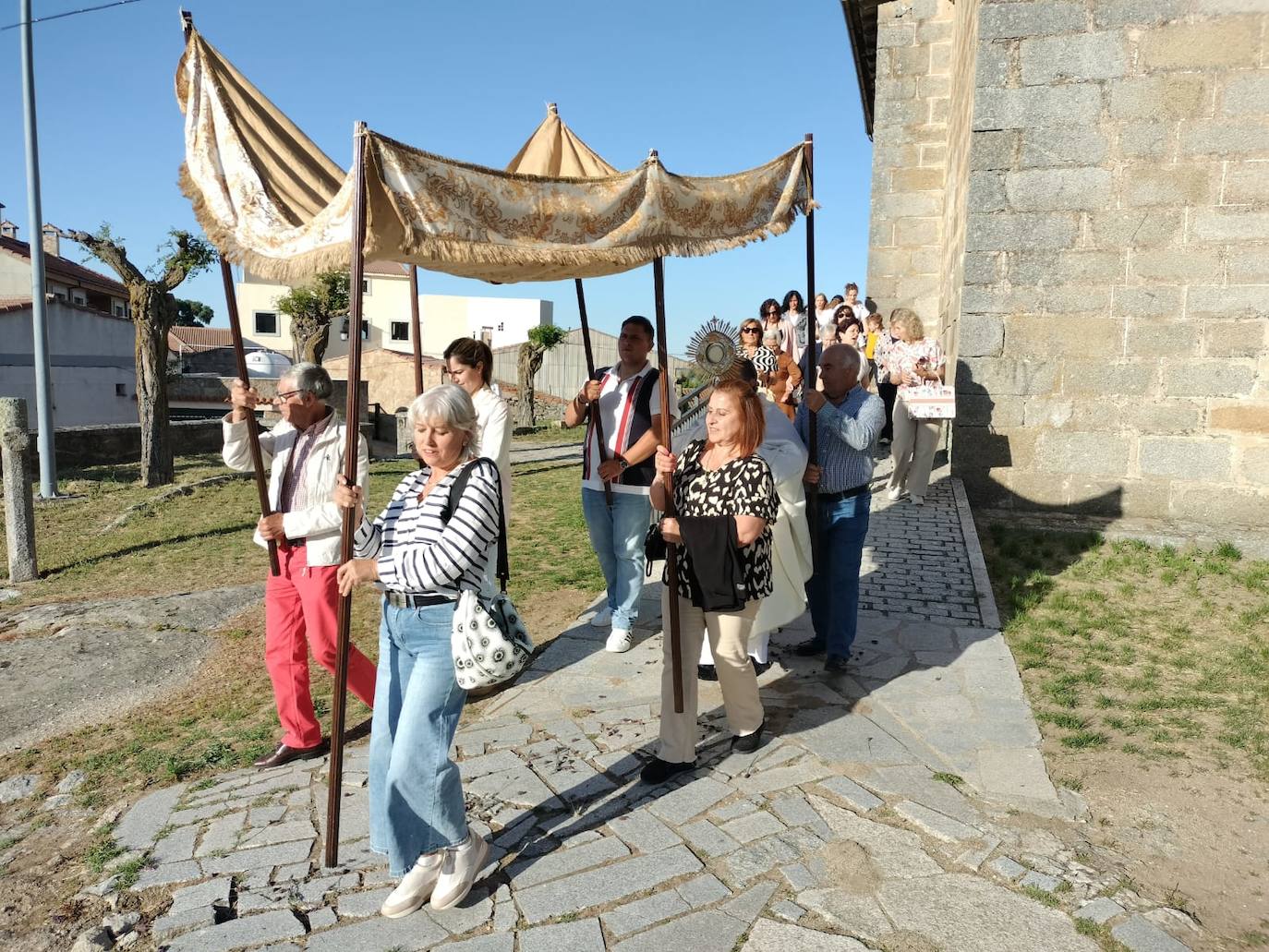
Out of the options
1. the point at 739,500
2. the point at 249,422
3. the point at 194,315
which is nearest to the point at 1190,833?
the point at 739,500

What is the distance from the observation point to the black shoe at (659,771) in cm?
385

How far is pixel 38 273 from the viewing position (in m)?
11.9

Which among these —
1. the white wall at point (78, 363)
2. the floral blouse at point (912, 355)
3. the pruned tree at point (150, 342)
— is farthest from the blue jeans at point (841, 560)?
the white wall at point (78, 363)

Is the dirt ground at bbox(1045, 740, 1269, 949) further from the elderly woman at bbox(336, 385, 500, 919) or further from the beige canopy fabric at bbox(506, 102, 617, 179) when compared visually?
the beige canopy fabric at bbox(506, 102, 617, 179)

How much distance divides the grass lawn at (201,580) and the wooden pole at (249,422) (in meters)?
1.09

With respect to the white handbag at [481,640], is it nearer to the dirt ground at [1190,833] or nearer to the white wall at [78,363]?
the dirt ground at [1190,833]

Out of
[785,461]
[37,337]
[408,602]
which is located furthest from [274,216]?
[37,337]

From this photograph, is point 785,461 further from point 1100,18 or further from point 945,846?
point 1100,18

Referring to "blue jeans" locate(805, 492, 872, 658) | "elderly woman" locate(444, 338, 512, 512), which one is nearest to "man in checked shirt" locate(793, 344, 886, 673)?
"blue jeans" locate(805, 492, 872, 658)

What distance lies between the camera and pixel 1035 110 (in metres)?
8.19

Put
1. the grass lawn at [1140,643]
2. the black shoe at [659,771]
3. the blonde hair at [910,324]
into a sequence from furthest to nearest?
the blonde hair at [910,324]
the grass lawn at [1140,643]
the black shoe at [659,771]

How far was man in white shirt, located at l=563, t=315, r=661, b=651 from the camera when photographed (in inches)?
207

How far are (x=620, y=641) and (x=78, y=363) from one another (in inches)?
1083

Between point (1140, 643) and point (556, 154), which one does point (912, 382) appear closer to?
point (1140, 643)
